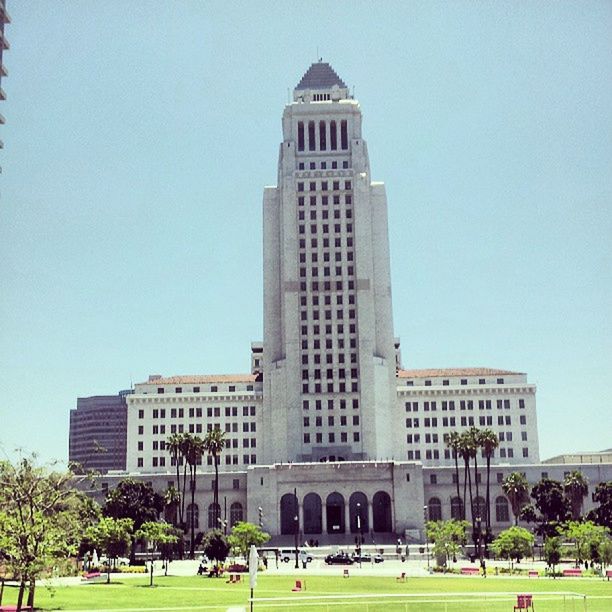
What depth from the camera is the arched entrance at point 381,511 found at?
137875mm

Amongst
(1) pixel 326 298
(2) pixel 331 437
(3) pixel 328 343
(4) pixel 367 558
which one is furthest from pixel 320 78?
(4) pixel 367 558

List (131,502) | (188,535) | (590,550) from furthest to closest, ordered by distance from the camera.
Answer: (188,535)
(131,502)
(590,550)

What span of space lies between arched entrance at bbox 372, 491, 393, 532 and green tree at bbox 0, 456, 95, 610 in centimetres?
9025

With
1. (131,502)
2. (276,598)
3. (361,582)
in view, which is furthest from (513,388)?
(276,598)

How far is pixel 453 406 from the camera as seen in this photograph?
160 m

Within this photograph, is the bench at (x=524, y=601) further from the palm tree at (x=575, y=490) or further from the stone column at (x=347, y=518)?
→ the stone column at (x=347, y=518)

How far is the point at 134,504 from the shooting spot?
365ft

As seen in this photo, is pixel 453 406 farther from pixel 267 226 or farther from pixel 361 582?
pixel 361 582

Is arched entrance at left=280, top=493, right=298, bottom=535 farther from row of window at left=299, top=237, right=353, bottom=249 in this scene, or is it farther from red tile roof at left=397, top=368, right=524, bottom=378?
row of window at left=299, top=237, right=353, bottom=249

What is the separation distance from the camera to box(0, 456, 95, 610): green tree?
47.7 m

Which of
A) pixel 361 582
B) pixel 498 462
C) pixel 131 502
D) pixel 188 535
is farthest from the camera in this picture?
pixel 498 462

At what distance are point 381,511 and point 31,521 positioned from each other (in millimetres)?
96281

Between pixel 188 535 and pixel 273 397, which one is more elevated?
pixel 273 397

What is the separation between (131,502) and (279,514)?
104ft
